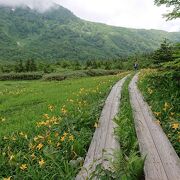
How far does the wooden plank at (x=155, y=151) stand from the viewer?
18.2 ft

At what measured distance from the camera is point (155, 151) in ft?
22.0

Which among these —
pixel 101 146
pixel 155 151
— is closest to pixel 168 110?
pixel 155 151

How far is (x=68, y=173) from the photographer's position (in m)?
5.77

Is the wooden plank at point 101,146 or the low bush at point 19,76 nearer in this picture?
the wooden plank at point 101,146

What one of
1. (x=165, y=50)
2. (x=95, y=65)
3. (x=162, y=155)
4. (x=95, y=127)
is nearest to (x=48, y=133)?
(x=95, y=127)

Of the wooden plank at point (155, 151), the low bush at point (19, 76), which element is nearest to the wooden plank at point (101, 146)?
the wooden plank at point (155, 151)

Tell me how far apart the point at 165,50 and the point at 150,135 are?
2445cm

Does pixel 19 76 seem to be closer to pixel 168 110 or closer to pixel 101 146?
pixel 168 110

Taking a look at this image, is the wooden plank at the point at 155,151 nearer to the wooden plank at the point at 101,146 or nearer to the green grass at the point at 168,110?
the green grass at the point at 168,110

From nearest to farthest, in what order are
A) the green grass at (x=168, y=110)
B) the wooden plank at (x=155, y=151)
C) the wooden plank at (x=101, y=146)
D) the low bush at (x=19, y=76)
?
the wooden plank at (x=155, y=151) → the wooden plank at (x=101, y=146) → the green grass at (x=168, y=110) → the low bush at (x=19, y=76)

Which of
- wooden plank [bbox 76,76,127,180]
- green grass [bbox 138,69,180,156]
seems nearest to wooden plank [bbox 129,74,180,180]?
green grass [bbox 138,69,180,156]

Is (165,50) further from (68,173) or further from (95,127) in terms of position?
(68,173)

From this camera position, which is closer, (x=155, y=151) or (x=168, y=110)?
(x=155, y=151)

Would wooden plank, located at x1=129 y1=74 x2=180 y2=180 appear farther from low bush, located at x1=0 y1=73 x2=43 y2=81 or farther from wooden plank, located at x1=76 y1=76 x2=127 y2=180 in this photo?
low bush, located at x1=0 y1=73 x2=43 y2=81
